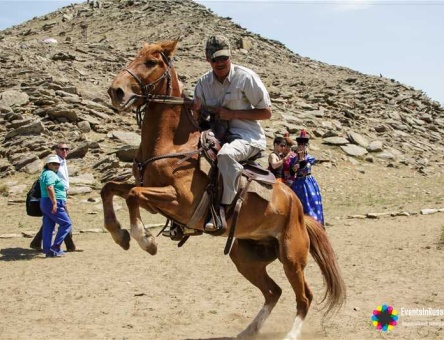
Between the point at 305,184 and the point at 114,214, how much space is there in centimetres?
470

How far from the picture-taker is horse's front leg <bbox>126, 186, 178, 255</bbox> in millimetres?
4789

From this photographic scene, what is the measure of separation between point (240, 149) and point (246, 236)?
3.44 feet

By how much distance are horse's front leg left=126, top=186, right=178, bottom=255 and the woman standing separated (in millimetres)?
5653

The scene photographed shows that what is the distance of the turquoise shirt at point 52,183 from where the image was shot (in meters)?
10.1

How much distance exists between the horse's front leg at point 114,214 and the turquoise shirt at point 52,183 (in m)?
5.27

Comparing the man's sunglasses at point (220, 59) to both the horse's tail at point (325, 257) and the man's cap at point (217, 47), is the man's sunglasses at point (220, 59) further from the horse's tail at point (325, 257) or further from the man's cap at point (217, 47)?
the horse's tail at point (325, 257)

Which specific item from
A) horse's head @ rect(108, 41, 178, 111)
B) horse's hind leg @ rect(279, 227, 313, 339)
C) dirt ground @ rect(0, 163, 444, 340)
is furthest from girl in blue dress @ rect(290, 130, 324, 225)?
horse's head @ rect(108, 41, 178, 111)

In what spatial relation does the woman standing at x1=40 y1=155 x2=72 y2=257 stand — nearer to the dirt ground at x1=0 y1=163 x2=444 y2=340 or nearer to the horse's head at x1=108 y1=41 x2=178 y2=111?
the dirt ground at x1=0 y1=163 x2=444 y2=340

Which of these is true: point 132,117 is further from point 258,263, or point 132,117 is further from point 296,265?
point 296,265

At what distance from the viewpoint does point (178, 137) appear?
535 cm

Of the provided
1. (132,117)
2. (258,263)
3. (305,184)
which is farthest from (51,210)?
(132,117)

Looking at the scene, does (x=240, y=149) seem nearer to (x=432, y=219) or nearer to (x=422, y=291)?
(x=422, y=291)

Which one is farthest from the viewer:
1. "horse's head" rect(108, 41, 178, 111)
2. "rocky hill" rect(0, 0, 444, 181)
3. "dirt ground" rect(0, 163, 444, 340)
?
"rocky hill" rect(0, 0, 444, 181)

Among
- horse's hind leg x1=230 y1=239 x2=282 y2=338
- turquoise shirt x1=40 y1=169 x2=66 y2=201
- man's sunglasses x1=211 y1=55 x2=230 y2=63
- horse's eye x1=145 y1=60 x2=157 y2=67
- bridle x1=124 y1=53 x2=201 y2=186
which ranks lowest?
turquoise shirt x1=40 y1=169 x2=66 y2=201
